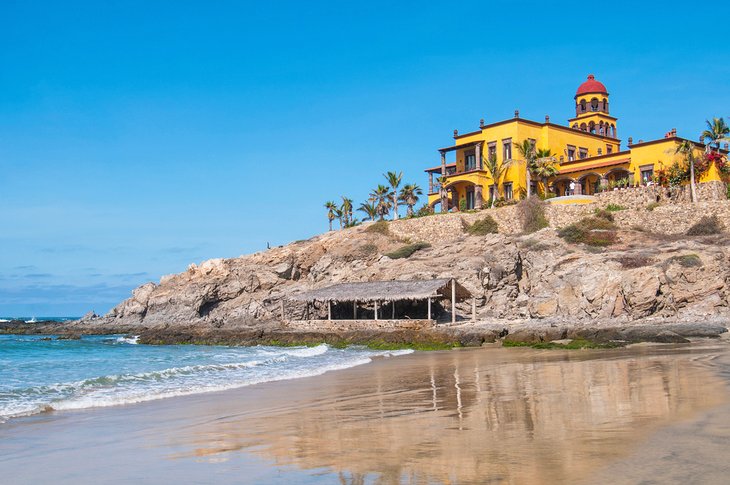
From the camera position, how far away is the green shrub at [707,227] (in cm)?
3900

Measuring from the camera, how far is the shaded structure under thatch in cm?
3581

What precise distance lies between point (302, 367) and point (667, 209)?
2908cm

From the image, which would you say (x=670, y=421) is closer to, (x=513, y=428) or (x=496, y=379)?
(x=513, y=428)

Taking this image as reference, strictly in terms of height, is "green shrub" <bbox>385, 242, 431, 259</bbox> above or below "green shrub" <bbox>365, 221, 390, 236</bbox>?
below

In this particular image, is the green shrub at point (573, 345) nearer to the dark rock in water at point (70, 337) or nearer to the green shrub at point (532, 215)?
the green shrub at point (532, 215)

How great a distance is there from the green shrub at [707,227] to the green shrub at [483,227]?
1233cm

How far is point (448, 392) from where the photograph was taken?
13352 mm

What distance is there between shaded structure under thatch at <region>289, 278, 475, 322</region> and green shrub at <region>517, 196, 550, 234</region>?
29.7ft

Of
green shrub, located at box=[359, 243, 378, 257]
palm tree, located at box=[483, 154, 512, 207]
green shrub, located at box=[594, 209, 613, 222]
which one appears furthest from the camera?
palm tree, located at box=[483, 154, 512, 207]

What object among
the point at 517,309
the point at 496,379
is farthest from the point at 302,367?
the point at 517,309

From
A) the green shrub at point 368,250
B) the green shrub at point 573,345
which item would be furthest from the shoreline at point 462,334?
the green shrub at point 368,250

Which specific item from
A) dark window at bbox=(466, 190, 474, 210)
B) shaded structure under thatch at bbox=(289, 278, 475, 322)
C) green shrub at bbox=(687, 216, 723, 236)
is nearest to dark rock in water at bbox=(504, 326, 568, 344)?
shaded structure under thatch at bbox=(289, 278, 475, 322)

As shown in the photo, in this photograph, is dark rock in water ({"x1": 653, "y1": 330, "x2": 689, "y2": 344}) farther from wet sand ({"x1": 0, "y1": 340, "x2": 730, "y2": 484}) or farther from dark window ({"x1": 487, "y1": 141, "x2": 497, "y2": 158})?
dark window ({"x1": 487, "y1": 141, "x2": 497, "y2": 158})

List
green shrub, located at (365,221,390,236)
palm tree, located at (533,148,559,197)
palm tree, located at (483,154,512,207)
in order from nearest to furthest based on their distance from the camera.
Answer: palm tree, located at (533,148,559,197), palm tree, located at (483,154,512,207), green shrub, located at (365,221,390,236)
